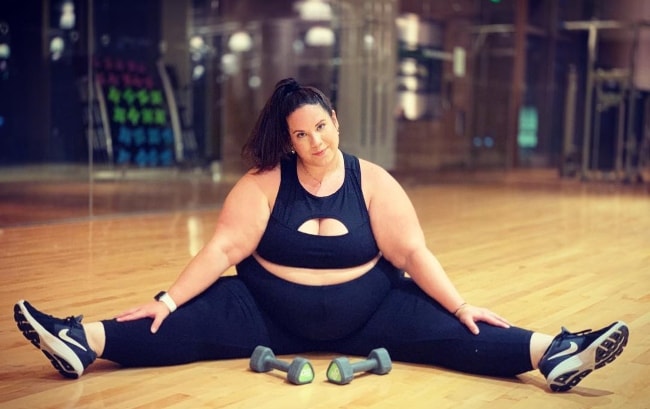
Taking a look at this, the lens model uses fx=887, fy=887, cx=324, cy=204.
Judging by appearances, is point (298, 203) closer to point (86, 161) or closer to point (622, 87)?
point (86, 161)

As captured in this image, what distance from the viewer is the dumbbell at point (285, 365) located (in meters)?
2.37

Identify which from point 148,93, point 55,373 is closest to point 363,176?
point 55,373

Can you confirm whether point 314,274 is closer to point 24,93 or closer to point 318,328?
point 318,328

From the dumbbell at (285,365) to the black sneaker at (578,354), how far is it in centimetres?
62

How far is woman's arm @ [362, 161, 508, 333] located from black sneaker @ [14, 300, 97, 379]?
870 mm

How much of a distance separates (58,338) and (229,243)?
53 centimetres

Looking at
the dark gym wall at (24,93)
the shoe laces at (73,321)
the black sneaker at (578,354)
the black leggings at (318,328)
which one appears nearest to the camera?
the black sneaker at (578,354)

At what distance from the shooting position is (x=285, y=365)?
95.4 inches

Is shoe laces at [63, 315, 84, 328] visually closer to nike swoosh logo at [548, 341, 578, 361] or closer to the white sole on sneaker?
the white sole on sneaker

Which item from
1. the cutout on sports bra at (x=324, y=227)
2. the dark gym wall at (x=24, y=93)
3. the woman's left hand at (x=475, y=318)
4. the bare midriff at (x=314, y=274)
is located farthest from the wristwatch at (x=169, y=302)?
the dark gym wall at (x=24, y=93)

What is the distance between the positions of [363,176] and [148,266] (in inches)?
81.7

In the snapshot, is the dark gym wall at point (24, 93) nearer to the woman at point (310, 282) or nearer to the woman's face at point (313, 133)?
the woman at point (310, 282)

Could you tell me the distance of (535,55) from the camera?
→ 14.8m

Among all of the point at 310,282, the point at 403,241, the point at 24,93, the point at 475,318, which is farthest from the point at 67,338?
the point at 24,93
